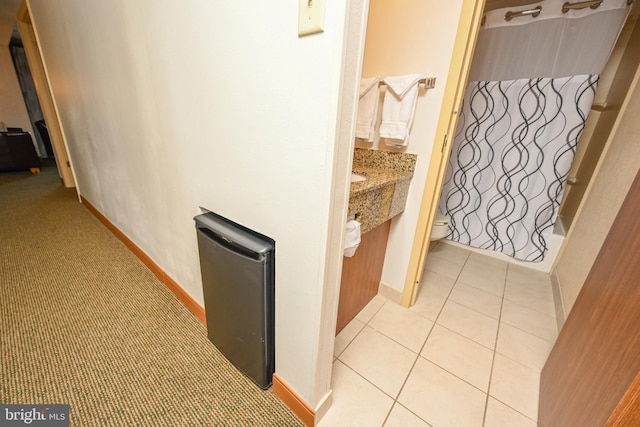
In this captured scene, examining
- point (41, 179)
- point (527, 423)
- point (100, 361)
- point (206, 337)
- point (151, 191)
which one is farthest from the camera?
point (41, 179)

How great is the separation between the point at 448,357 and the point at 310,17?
5.14 feet

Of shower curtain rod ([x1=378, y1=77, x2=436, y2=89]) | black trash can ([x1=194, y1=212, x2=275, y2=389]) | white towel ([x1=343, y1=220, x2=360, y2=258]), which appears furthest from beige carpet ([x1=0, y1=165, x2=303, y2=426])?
shower curtain rod ([x1=378, y1=77, x2=436, y2=89])

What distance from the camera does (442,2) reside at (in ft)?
3.83

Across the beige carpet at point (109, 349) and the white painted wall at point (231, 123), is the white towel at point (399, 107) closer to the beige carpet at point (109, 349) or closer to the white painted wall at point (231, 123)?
the white painted wall at point (231, 123)

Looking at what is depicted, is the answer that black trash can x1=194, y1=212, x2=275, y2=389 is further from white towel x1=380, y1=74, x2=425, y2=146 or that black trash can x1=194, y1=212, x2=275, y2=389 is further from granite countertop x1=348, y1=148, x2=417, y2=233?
white towel x1=380, y1=74, x2=425, y2=146

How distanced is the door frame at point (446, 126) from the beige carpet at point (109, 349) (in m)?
1.04

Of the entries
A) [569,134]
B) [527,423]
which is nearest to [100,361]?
[527,423]

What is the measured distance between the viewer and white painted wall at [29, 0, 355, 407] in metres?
0.61

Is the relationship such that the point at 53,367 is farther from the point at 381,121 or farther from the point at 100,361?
the point at 381,121

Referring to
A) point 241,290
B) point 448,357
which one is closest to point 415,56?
point 241,290

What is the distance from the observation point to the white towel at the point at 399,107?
4.19 ft

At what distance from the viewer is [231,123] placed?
804mm

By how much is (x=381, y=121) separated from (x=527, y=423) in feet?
5.16

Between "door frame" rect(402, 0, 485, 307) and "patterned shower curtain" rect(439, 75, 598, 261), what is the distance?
1.18 m
